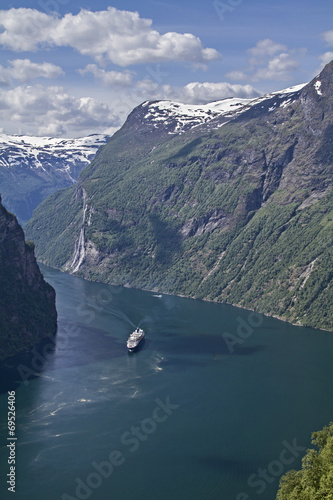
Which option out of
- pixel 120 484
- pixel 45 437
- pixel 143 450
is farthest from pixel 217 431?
pixel 45 437

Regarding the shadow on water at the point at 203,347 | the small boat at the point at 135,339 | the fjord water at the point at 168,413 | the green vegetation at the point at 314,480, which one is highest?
the green vegetation at the point at 314,480

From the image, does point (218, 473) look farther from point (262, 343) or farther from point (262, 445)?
point (262, 343)

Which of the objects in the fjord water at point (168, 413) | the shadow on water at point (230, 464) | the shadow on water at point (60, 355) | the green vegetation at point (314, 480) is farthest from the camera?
the shadow on water at point (60, 355)

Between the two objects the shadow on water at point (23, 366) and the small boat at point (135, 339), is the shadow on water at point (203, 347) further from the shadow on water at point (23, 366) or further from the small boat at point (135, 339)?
the shadow on water at point (23, 366)

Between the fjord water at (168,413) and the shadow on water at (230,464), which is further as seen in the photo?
the shadow on water at (230,464)

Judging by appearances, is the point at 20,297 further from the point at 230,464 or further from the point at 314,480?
the point at 314,480

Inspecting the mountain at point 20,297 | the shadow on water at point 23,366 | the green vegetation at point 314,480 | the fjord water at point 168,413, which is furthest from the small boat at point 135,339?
the green vegetation at point 314,480
